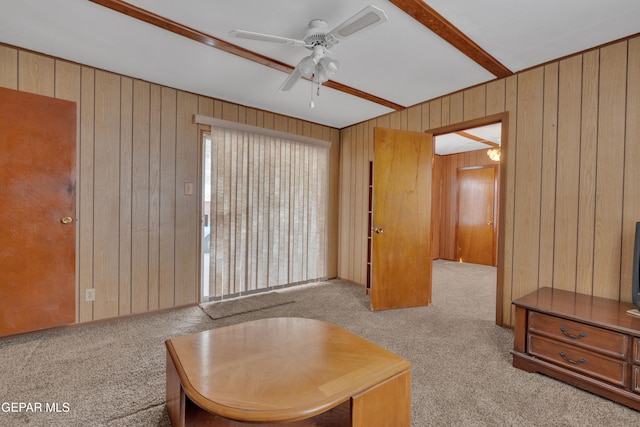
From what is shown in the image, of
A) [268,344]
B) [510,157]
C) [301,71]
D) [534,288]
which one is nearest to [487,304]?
[534,288]

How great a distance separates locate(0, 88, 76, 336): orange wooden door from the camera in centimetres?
235

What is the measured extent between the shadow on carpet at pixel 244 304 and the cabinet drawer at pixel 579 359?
2394mm

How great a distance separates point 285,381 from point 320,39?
2042mm

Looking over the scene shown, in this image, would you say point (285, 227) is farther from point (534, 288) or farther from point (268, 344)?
point (534, 288)

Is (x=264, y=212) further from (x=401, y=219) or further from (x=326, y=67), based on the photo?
(x=326, y=67)

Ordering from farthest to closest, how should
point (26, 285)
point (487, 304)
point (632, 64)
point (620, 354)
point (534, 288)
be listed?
point (487, 304)
point (534, 288)
point (26, 285)
point (632, 64)
point (620, 354)

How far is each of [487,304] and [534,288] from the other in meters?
0.92

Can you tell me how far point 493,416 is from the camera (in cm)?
161

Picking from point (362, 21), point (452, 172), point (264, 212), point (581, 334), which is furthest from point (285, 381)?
Answer: point (452, 172)

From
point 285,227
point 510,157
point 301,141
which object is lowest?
point 285,227

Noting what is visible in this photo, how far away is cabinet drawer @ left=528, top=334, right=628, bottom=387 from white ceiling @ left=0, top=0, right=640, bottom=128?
2160 millimetres

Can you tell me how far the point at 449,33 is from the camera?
2135 millimetres

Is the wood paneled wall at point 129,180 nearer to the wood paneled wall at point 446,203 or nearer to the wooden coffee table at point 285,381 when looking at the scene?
the wooden coffee table at point 285,381

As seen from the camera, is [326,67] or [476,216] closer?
[326,67]
